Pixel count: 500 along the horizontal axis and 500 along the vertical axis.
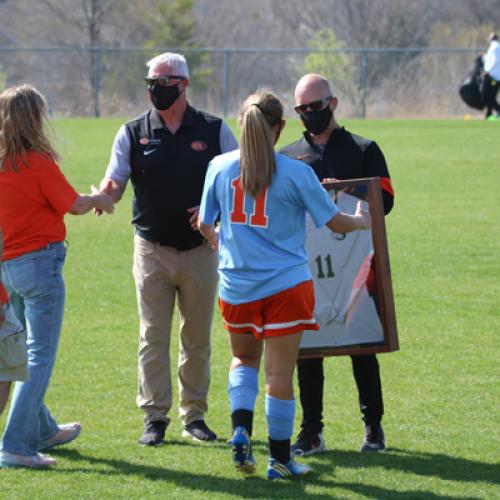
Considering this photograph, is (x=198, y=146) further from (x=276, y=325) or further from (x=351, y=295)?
(x=276, y=325)

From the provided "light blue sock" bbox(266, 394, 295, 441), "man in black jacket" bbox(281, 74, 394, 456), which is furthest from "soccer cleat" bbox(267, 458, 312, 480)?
"man in black jacket" bbox(281, 74, 394, 456)

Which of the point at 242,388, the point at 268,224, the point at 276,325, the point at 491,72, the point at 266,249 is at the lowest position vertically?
the point at 242,388

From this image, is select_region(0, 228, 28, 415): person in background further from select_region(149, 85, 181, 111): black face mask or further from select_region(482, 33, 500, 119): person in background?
select_region(482, 33, 500, 119): person in background

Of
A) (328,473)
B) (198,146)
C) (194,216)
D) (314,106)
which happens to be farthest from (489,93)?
(328,473)

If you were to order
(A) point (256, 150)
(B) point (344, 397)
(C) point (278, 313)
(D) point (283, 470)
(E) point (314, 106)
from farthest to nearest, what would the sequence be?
(B) point (344, 397) → (E) point (314, 106) → (D) point (283, 470) → (C) point (278, 313) → (A) point (256, 150)

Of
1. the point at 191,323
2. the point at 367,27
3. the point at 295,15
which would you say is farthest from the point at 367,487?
the point at 295,15

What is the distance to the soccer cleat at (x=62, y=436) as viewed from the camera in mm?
6254

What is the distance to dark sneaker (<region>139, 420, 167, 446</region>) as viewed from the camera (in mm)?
6406

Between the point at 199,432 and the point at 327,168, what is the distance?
5.53 feet

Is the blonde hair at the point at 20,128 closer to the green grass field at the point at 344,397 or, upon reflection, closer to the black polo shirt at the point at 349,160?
the green grass field at the point at 344,397

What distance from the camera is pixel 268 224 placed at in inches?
209

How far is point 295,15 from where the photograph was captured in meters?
52.1

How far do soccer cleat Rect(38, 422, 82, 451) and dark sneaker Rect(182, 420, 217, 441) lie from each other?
0.65m

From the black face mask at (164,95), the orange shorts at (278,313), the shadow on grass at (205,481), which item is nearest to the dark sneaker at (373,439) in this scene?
the shadow on grass at (205,481)
